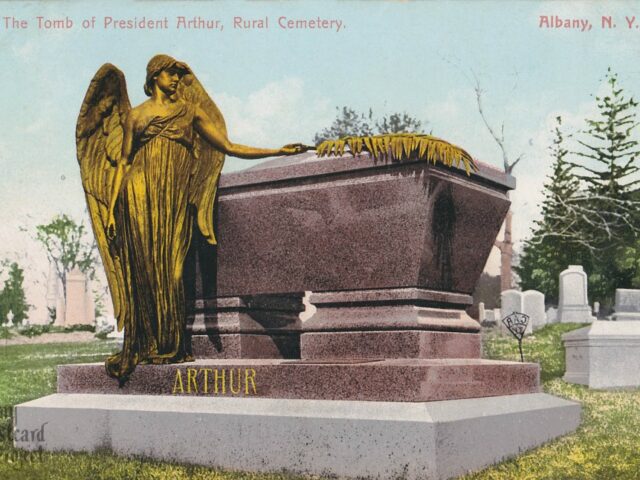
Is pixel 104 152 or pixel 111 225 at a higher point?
pixel 104 152

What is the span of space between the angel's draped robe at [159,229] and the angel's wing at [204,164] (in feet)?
0.25

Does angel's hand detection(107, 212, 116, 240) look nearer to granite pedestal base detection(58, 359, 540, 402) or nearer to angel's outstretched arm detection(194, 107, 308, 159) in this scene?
angel's outstretched arm detection(194, 107, 308, 159)

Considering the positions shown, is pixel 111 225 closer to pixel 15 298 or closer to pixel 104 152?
pixel 104 152

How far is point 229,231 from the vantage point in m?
7.07

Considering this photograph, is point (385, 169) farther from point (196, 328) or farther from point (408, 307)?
point (196, 328)

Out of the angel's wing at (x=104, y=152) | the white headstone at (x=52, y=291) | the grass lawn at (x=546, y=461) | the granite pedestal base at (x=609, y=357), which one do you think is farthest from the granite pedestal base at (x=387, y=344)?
the white headstone at (x=52, y=291)

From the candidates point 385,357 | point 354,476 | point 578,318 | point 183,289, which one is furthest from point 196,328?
point 578,318

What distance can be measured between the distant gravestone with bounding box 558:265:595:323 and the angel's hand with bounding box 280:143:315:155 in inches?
835

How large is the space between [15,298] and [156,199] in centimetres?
5279

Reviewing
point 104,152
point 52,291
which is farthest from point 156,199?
point 52,291

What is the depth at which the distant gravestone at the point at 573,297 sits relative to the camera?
26.1 meters

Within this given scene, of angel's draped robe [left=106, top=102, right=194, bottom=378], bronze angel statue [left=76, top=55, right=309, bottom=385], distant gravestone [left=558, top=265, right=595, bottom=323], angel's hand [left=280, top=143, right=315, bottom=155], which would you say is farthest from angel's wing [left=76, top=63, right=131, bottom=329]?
distant gravestone [left=558, top=265, right=595, bottom=323]

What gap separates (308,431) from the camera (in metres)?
5.41

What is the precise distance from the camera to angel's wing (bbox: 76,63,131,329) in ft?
23.1
